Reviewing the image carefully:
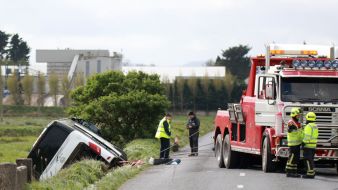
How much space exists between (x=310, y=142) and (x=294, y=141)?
392mm

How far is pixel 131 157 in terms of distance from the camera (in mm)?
33562

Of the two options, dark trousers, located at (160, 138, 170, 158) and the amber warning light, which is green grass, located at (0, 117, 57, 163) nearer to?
dark trousers, located at (160, 138, 170, 158)

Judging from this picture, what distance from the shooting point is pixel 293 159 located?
2278 cm

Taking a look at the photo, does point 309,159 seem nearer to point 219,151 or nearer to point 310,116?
point 310,116

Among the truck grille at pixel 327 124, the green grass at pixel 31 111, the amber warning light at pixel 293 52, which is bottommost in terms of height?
the green grass at pixel 31 111

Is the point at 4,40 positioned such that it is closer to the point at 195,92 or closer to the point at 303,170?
the point at 195,92

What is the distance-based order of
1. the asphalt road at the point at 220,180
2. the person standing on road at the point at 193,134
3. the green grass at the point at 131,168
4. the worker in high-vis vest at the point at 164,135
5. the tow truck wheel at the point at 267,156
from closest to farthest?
1. the asphalt road at the point at 220,180
2. the green grass at the point at 131,168
3. the tow truck wheel at the point at 267,156
4. the worker in high-vis vest at the point at 164,135
5. the person standing on road at the point at 193,134

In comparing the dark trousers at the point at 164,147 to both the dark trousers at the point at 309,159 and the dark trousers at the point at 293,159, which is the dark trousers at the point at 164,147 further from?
the dark trousers at the point at 309,159

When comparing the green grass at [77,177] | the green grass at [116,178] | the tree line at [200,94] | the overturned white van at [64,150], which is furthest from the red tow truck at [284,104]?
the tree line at [200,94]

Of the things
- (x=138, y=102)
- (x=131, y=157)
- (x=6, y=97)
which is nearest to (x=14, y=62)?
(x=6, y=97)

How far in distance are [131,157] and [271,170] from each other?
33.2 feet

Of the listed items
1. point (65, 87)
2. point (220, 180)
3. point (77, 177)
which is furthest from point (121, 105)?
point (65, 87)

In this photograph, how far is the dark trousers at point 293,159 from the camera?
22.8 m

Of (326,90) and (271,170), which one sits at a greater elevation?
(326,90)
